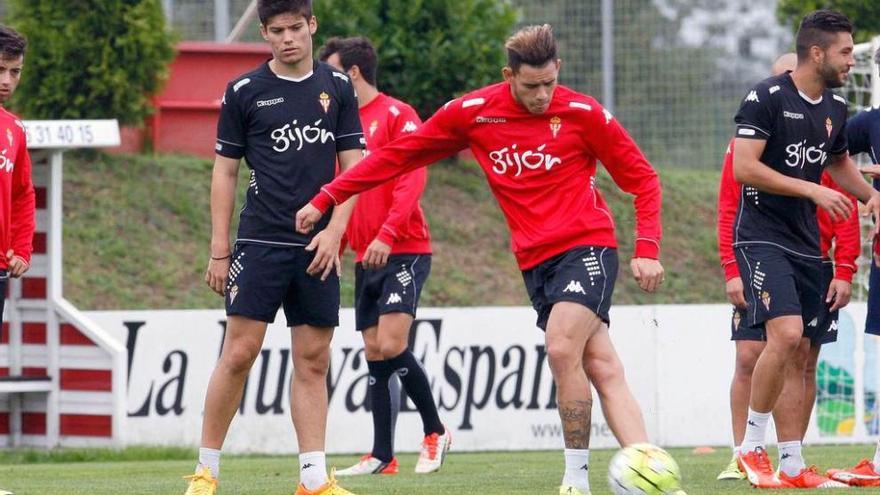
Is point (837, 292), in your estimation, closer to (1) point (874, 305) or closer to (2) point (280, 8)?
(1) point (874, 305)

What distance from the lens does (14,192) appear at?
7383mm

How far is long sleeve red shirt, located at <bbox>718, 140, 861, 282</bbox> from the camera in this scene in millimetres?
8094

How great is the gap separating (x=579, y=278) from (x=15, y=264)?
8.80 feet

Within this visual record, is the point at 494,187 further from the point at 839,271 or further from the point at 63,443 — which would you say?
the point at 63,443

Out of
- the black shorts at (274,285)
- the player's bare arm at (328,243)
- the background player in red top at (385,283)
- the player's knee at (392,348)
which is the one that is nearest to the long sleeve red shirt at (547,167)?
the player's bare arm at (328,243)

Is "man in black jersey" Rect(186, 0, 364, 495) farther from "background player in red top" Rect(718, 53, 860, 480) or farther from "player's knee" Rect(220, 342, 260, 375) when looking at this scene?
"background player in red top" Rect(718, 53, 860, 480)

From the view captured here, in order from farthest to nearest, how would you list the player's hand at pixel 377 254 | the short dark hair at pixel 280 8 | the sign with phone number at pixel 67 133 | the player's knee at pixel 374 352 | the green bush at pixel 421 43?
the green bush at pixel 421 43 < the sign with phone number at pixel 67 133 < the player's knee at pixel 374 352 < the player's hand at pixel 377 254 < the short dark hair at pixel 280 8

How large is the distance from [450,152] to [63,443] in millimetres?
6604

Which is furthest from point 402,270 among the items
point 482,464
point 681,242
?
point 681,242

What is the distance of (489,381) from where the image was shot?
42.0 ft

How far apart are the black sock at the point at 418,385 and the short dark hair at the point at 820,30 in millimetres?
3049

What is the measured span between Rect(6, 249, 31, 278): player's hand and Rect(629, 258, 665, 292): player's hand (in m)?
2.90

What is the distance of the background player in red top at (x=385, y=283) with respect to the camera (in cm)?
915

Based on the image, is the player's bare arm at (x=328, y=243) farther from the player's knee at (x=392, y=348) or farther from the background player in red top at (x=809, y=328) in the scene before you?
the player's knee at (x=392, y=348)
